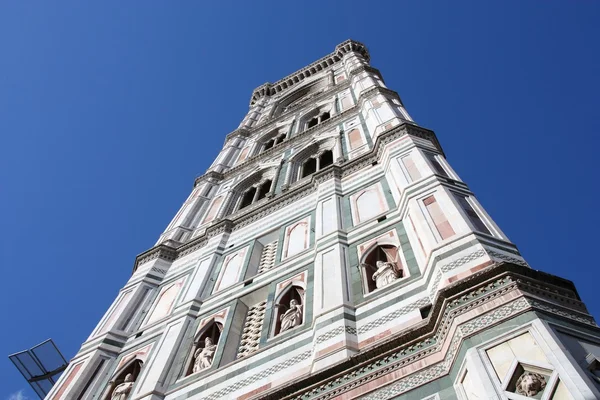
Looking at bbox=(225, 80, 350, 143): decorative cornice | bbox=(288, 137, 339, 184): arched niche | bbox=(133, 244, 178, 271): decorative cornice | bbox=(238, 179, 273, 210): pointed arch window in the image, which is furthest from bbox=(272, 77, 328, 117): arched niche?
bbox=(133, 244, 178, 271): decorative cornice

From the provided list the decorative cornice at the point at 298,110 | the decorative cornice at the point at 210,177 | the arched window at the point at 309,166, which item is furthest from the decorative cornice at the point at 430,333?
the decorative cornice at the point at 298,110

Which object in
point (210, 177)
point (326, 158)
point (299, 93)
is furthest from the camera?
point (299, 93)

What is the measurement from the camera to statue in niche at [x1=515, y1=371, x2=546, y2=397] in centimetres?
379

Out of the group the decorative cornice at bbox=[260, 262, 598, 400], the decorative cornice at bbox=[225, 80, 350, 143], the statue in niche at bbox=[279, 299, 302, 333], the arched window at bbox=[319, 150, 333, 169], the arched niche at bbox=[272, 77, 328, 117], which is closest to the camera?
the decorative cornice at bbox=[260, 262, 598, 400]

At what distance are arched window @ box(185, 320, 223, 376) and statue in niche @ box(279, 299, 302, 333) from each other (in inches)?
36.6

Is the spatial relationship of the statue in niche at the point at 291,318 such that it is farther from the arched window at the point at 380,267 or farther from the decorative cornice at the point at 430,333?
the decorative cornice at the point at 430,333

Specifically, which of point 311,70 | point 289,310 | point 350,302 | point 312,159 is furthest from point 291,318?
point 311,70

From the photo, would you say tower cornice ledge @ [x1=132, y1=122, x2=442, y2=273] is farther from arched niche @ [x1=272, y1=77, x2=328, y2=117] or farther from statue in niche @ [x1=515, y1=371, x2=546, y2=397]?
arched niche @ [x1=272, y1=77, x2=328, y2=117]

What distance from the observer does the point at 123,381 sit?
766 cm

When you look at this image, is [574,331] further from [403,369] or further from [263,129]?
[263,129]

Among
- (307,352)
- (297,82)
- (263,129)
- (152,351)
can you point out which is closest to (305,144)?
(263,129)

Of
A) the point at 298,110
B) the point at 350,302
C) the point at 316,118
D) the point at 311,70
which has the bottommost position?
the point at 350,302

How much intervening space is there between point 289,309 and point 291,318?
314 mm

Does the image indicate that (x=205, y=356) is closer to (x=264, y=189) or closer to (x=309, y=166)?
(x=264, y=189)
